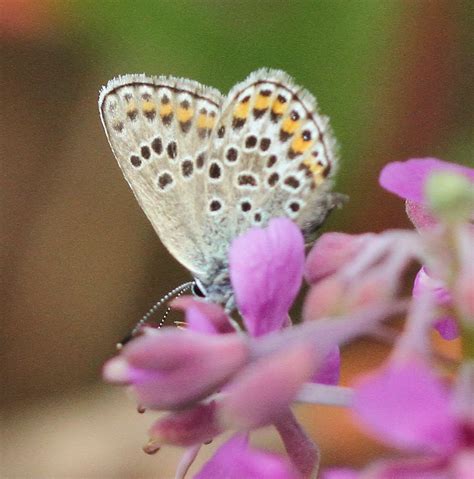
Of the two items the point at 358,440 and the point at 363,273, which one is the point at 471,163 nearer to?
the point at 358,440

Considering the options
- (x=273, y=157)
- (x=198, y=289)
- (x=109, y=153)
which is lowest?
(x=109, y=153)

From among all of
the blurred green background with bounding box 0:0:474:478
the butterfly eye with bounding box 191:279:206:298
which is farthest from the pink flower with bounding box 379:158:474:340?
the blurred green background with bounding box 0:0:474:478

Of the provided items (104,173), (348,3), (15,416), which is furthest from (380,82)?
(15,416)

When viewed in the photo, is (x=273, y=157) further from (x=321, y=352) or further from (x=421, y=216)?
(x=321, y=352)

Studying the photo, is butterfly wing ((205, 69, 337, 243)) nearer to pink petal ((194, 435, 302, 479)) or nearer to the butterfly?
the butterfly

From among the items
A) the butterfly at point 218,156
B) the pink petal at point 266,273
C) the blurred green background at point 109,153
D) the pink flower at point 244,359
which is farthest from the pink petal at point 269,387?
the blurred green background at point 109,153

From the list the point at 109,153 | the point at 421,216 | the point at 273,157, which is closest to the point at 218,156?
the point at 273,157

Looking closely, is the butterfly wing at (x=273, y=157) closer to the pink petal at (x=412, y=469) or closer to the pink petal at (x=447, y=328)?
the pink petal at (x=447, y=328)
